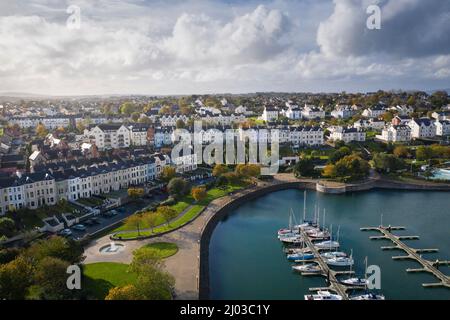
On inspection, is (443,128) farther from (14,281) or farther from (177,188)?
(14,281)

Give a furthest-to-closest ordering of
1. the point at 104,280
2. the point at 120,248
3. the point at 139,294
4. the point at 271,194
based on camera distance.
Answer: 1. the point at 271,194
2. the point at 120,248
3. the point at 104,280
4. the point at 139,294

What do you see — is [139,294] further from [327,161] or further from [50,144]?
[50,144]

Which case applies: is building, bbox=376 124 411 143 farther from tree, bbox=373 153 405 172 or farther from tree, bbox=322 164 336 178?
tree, bbox=322 164 336 178

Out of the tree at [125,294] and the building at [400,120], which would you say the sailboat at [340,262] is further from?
the building at [400,120]

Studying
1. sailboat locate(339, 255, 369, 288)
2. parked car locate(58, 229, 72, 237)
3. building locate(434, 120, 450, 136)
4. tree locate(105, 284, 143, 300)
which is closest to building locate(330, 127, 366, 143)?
building locate(434, 120, 450, 136)

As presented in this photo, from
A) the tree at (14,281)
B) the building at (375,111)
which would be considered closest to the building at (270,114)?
the building at (375,111)

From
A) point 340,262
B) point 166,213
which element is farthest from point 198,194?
point 340,262
